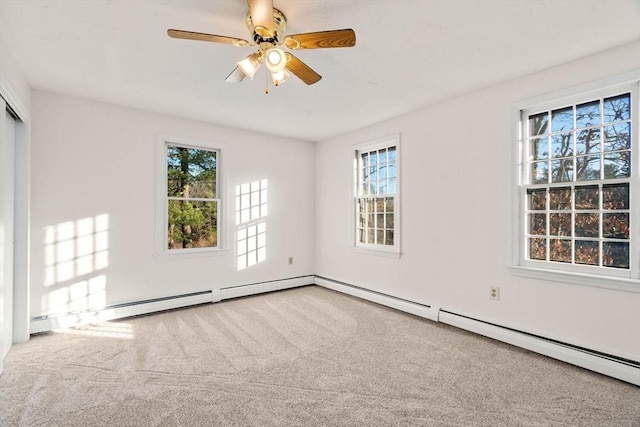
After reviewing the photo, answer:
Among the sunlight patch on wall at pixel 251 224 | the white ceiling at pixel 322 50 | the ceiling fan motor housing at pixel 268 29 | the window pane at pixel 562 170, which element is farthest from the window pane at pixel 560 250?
the sunlight patch on wall at pixel 251 224

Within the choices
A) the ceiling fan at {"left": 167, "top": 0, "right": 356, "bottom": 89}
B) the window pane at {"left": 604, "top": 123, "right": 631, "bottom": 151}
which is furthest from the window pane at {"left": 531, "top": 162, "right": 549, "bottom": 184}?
the ceiling fan at {"left": 167, "top": 0, "right": 356, "bottom": 89}

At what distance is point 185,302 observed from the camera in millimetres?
4098

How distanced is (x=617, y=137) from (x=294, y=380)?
315cm

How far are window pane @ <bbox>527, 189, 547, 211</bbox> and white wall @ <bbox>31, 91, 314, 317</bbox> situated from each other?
350 cm

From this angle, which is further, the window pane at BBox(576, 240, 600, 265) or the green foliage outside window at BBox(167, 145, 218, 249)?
the green foliage outside window at BBox(167, 145, 218, 249)

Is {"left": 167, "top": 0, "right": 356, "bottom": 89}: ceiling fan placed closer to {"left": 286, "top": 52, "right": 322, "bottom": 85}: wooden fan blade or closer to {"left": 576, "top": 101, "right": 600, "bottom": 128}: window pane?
{"left": 286, "top": 52, "right": 322, "bottom": 85}: wooden fan blade

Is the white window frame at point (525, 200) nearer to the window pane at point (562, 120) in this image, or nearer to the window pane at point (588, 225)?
the window pane at point (562, 120)

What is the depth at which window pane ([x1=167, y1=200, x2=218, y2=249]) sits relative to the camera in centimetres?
418

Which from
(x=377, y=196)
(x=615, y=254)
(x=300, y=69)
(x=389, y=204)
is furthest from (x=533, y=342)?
(x=300, y=69)

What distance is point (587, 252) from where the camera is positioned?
8.70 feet

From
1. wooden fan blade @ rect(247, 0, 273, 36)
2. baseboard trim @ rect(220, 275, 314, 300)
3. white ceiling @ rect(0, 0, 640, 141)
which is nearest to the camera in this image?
wooden fan blade @ rect(247, 0, 273, 36)

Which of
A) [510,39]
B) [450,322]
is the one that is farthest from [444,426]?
[510,39]

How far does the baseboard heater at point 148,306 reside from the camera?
10.7 ft

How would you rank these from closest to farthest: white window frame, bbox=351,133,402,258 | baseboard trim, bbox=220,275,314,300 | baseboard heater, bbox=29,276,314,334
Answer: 1. baseboard heater, bbox=29,276,314,334
2. white window frame, bbox=351,133,402,258
3. baseboard trim, bbox=220,275,314,300
